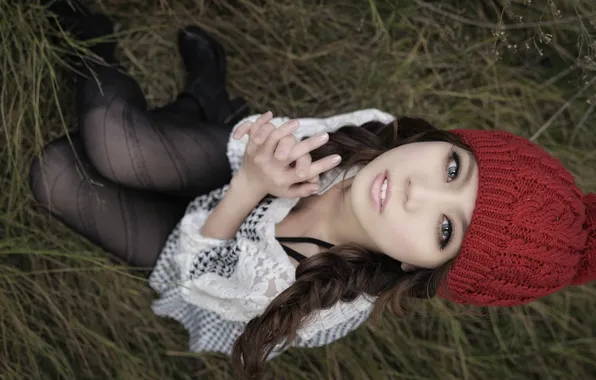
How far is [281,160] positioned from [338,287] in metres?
0.38

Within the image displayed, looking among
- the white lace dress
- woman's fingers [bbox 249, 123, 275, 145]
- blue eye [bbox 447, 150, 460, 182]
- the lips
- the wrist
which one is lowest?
the white lace dress

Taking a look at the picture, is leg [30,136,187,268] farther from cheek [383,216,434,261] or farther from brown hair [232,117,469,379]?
cheek [383,216,434,261]

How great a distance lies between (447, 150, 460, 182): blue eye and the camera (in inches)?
51.1

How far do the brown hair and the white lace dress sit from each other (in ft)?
0.19

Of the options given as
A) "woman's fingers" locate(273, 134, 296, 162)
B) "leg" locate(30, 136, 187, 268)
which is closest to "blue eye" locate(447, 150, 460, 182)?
"woman's fingers" locate(273, 134, 296, 162)

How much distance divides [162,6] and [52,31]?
1.24 ft

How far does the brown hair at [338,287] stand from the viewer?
144cm

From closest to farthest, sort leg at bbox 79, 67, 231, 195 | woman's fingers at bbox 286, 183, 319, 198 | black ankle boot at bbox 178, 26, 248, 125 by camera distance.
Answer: woman's fingers at bbox 286, 183, 319, 198
leg at bbox 79, 67, 231, 195
black ankle boot at bbox 178, 26, 248, 125

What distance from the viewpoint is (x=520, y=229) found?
1206mm

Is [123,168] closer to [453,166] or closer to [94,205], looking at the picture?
[94,205]

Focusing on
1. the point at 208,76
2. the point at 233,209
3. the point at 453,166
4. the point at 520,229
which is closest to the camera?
the point at 520,229

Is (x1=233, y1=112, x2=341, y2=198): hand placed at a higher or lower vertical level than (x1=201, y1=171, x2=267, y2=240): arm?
higher

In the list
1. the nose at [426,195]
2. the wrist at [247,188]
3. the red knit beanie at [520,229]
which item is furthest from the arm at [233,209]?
the red knit beanie at [520,229]

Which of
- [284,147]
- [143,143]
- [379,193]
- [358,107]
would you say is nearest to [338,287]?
[379,193]
